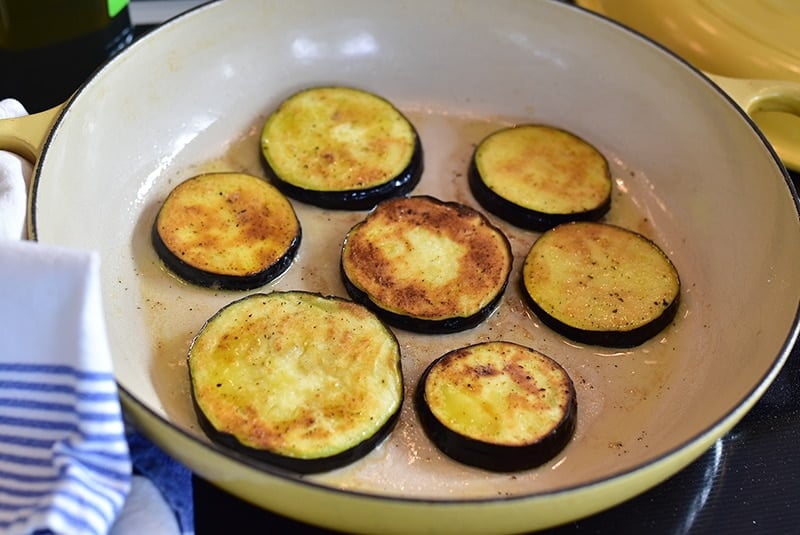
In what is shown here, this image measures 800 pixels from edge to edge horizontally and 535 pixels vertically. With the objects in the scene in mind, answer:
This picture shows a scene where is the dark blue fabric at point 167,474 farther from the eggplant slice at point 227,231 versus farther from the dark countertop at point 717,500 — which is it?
the eggplant slice at point 227,231

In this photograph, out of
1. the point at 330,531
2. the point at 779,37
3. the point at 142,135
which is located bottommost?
the point at 330,531

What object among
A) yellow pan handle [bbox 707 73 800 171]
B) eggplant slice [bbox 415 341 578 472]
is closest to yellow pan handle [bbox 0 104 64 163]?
eggplant slice [bbox 415 341 578 472]

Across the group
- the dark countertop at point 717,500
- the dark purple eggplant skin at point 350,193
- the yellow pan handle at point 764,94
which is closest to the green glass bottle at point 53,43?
the dark purple eggplant skin at point 350,193

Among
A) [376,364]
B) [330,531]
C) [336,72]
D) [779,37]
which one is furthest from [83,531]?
[779,37]

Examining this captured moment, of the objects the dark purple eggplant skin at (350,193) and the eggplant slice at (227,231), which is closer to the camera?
the eggplant slice at (227,231)

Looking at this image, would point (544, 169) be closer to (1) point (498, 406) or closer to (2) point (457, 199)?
(2) point (457, 199)

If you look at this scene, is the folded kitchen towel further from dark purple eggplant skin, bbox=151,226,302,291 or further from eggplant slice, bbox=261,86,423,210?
eggplant slice, bbox=261,86,423,210

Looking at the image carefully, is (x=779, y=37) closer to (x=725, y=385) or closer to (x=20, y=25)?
(x=725, y=385)
